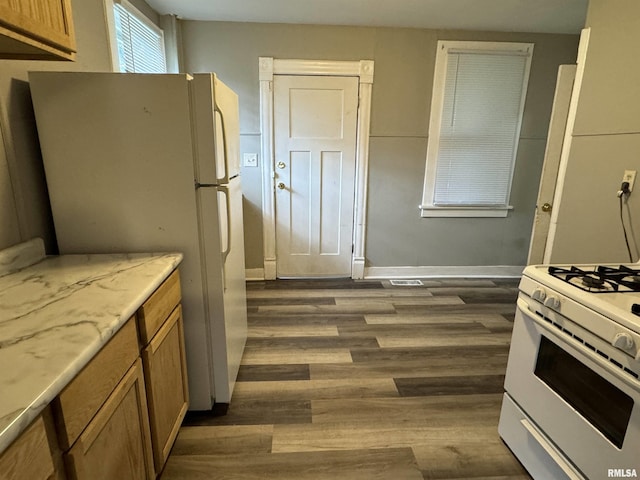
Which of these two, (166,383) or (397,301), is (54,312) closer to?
(166,383)

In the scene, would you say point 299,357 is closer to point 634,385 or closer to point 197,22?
point 634,385

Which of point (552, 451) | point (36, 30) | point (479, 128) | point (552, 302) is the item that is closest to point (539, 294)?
point (552, 302)

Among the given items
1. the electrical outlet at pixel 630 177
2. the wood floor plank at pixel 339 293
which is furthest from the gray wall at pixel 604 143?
the wood floor plank at pixel 339 293

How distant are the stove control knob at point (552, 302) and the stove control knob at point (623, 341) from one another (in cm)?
23

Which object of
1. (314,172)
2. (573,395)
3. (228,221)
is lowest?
(573,395)

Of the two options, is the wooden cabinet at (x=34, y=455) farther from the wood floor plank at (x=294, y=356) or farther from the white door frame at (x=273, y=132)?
the white door frame at (x=273, y=132)

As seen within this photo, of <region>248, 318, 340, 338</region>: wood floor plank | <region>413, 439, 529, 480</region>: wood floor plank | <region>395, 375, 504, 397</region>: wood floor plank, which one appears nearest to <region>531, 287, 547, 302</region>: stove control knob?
<region>413, 439, 529, 480</region>: wood floor plank

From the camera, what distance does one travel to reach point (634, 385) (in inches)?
39.8

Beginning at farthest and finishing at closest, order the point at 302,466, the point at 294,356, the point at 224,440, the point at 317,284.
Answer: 1. the point at 317,284
2. the point at 294,356
3. the point at 224,440
4. the point at 302,466

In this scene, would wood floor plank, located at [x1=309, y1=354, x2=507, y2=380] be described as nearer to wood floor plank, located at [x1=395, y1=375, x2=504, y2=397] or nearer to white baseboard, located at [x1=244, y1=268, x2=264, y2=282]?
wood floor plank, located at [x1=395, y1=375, x2=504, y2=397]

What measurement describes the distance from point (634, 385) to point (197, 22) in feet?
12.2

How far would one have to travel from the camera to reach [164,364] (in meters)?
1.46

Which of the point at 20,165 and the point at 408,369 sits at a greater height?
the point at 20,165

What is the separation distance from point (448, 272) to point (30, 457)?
373cm
